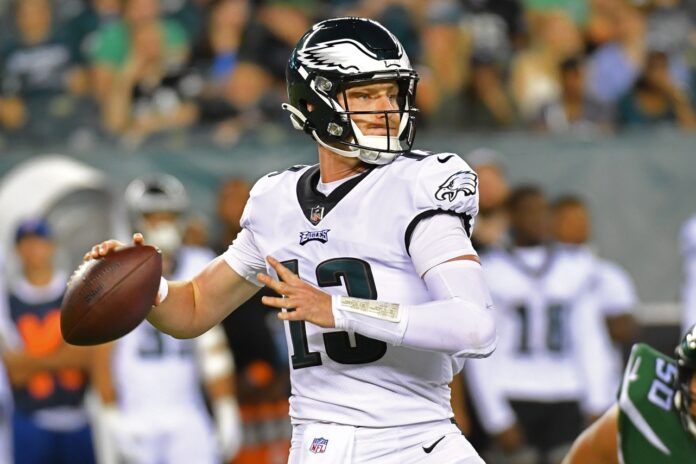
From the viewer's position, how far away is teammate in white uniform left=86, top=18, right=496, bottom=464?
3.32 metres

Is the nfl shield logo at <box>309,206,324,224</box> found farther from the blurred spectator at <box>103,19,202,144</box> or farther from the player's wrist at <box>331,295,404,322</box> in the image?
the blurred spectator at <box>103,19,202,144</box>

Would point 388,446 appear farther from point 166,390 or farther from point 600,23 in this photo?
point 600,23

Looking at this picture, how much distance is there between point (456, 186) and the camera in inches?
137

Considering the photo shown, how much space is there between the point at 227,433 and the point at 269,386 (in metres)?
0.42

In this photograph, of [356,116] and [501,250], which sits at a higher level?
[356,116]

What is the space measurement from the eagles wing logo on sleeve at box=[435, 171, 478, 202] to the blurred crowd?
4547 millimetres

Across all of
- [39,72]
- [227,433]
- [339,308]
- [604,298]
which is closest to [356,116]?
[339,308]

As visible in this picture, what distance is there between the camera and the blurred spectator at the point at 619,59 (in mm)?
8922

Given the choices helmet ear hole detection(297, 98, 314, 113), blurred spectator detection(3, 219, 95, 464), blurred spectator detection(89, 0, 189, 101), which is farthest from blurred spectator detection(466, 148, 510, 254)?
helmet ear hole detection(297, 98, 314, 113)

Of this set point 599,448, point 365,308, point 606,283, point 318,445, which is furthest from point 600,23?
point 365,308

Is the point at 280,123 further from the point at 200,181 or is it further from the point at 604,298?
the point at 604,298

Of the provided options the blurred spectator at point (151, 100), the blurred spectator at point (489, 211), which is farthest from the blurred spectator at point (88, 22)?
the blurred spectator at point (489, 211)

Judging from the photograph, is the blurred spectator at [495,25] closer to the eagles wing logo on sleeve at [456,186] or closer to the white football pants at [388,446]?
the eagles wing logo on sleeve at [456,186]

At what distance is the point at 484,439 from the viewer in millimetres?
7363
